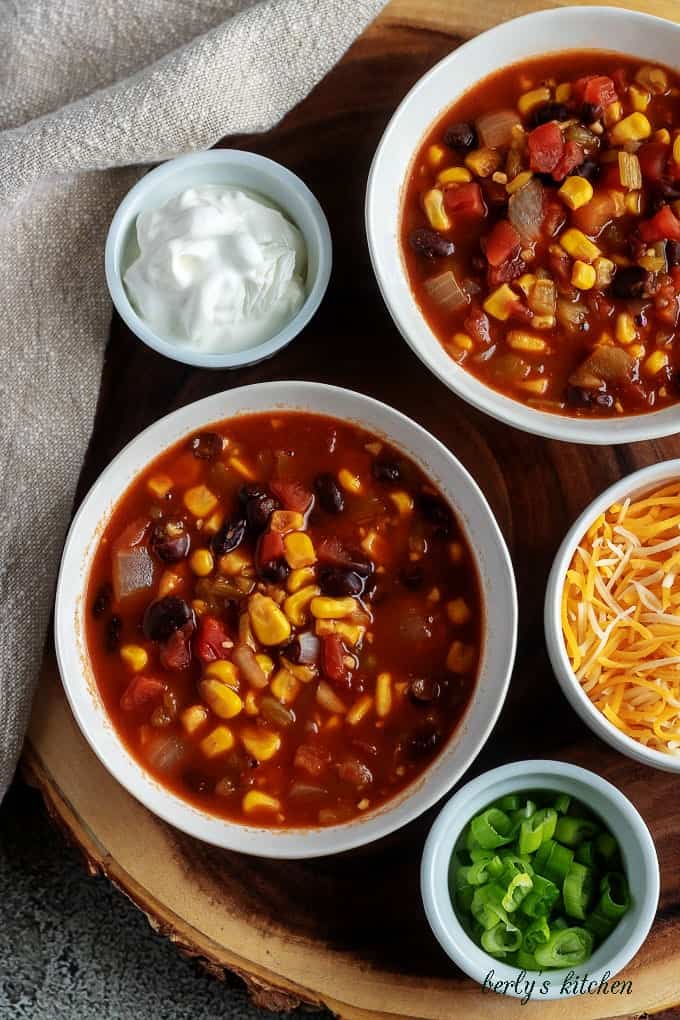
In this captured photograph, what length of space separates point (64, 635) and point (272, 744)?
32.9 inches

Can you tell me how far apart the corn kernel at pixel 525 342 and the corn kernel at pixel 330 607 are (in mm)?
1127

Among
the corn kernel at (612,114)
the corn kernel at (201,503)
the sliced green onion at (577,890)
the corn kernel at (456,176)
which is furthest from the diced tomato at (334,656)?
the corn kernel at (612,114)

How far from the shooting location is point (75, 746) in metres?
3.77

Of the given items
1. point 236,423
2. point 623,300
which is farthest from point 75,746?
point 623,300

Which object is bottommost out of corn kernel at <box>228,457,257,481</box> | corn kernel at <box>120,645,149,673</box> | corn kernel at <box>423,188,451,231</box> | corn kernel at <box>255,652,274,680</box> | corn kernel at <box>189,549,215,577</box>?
corn kernel at <box>255,652,274,680</box>

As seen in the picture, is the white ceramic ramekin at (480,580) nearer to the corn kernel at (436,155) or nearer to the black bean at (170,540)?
the black bean at (170,540)

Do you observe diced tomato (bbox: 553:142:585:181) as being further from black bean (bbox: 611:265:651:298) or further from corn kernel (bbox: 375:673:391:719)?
corn kernel (bbox: 375:673:391:719)

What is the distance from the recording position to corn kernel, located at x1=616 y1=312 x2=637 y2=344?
3660 millimetres

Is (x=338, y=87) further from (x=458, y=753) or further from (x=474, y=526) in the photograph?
(x=458, y=753)

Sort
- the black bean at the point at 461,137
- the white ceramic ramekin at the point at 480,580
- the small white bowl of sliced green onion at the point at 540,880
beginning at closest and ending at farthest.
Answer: the small white bowl of sliced green onion at the point at 540,880 < the white ceramic ramekin at the point at 480,580 < the black bean at the point at 461,137

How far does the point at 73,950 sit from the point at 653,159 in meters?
4.22

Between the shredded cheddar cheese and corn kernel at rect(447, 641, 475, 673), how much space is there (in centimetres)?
35

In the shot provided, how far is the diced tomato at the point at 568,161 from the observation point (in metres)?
3.67

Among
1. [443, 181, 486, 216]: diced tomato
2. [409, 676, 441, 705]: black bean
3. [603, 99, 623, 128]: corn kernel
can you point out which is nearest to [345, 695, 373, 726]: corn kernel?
[409, 676, 441, 705]: black bean
